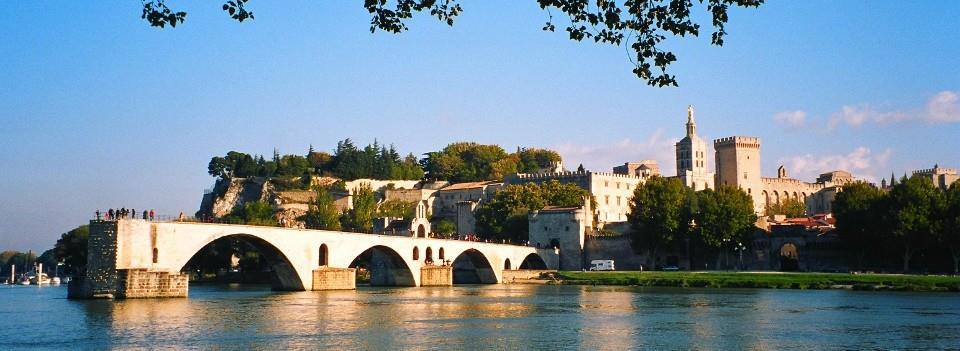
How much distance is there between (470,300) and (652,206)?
104 feet

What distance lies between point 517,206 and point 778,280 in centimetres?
3112

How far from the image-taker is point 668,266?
76.9m

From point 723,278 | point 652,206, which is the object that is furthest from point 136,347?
point 652,206

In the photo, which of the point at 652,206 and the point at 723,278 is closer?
the point at 723,278

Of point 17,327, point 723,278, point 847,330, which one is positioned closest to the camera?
point 847,330

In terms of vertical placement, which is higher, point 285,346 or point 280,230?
point 280,230

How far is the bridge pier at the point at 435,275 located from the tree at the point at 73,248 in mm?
21081

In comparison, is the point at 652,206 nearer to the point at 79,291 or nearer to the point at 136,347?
the point at 79,291

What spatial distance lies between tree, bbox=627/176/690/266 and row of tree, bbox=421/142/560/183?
138 feet

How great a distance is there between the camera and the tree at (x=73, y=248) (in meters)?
67.7

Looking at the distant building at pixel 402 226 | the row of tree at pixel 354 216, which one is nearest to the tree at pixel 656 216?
the distant building at pixel 402 226

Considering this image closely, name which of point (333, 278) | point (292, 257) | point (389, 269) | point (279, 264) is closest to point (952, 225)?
point (389, 269)

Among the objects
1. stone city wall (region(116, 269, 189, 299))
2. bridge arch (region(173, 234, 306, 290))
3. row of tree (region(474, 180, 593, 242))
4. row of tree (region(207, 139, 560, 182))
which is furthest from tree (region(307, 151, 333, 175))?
stone city wall (region(116, 269, 189, 299))

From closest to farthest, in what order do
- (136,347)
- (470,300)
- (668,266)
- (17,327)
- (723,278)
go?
(136,347) < (17,327) < (470,300) < (723,278) < (668,266)
